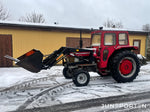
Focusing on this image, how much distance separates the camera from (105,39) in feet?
16.4

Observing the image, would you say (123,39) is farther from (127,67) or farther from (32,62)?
(32,62)

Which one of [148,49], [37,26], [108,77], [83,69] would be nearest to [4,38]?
[37,26]

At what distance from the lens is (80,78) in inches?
186

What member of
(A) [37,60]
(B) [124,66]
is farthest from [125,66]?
(A) [37,60]

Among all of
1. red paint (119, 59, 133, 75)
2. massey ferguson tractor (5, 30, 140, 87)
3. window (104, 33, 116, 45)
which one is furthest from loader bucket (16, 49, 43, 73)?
red paint (119, 59, 133, 75)

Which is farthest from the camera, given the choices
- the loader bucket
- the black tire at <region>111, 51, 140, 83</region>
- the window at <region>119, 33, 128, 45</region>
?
the window at <region>119, 33, 128, 45</region>

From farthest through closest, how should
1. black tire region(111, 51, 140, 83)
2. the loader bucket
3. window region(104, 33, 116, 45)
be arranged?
1. window region(104, 33, 116, 45)
2. black tire region(111, 51, 140, 83)
3. the loader bucket

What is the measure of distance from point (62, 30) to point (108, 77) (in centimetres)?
555

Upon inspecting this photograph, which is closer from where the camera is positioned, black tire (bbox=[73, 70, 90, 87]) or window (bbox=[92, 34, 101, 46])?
black tire (bbox=[73, 70, 90, 87])

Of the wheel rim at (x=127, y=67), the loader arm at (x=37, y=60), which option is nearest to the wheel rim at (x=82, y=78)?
the loader arm at (x=37, y=60)

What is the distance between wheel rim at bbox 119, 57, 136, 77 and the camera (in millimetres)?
5148

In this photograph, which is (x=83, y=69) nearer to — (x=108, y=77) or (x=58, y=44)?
(x=108, y=77)

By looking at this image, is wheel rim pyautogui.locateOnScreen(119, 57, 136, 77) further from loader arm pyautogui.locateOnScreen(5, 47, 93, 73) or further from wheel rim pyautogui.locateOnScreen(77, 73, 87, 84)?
wheel rim pyautogui.locateOnScreen(77, 73, 87, 84)

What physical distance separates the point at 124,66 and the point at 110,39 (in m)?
1.17
